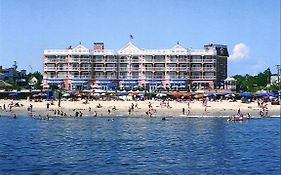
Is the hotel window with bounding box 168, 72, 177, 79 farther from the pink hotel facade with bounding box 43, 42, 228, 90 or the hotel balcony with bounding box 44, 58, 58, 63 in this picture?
the hotel balcony with bounding box 44, 58, 58, 63

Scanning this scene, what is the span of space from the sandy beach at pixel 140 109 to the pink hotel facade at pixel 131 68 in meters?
28.6

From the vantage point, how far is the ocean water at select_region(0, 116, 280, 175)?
28.9 metres

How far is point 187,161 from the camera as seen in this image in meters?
31.0

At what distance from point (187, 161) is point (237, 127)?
23.9 meters

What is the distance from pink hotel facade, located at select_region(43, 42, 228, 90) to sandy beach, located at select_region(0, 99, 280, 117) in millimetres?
28562

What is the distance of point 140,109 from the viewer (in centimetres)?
7038

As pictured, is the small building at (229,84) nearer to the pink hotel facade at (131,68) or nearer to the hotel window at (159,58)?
the pink hotel facade at (131,68)

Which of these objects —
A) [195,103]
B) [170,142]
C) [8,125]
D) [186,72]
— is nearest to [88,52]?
[186,72]

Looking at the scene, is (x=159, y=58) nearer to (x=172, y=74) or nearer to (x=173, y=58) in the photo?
(x=173, y=58)

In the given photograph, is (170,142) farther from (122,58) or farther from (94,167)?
(122,58)

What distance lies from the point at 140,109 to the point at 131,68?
37.6 m

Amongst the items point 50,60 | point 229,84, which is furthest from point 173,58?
point 50,60

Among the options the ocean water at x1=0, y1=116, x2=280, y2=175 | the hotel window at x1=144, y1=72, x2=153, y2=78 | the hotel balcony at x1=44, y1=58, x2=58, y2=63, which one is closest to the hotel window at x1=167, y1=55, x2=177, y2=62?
the hotel window at x1=144, y1=72, x2=153, y2=78

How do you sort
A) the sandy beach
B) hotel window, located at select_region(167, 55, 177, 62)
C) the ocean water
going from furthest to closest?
1. hotel window, located at select_region(167, 55, 177, 62)
2. the sandy beach
3. the ocean water
